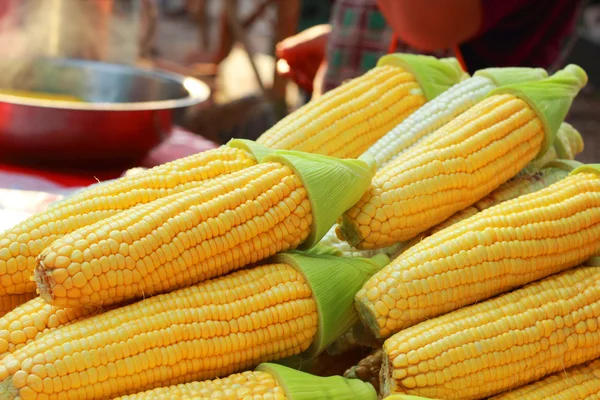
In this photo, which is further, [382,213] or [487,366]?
[382,213]

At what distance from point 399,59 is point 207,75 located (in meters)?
6.75

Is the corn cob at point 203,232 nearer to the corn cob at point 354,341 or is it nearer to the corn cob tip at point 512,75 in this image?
the corn cob at point 354,341

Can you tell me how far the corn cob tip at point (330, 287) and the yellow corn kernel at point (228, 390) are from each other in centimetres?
13

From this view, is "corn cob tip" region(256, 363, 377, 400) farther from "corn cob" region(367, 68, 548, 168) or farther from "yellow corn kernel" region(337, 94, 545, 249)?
"corn cob" region(367, 68, 548, 168)

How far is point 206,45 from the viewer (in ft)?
32.6

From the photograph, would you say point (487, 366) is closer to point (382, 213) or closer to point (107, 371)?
point (382, 213)

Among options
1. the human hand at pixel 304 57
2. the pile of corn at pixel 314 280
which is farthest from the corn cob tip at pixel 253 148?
the human hand at pixel 304 57

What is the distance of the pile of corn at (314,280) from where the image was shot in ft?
3.11

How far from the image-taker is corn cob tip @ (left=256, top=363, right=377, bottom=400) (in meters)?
0.94

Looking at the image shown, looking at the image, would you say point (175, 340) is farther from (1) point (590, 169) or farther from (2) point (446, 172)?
(1) point (590, 169)

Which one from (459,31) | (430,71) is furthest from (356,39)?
(430,71)

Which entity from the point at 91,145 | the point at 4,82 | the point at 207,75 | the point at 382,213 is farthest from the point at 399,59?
the point at 207,75

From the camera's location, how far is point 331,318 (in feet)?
3.47

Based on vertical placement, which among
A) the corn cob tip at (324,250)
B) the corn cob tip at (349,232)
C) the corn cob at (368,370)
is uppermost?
the corn cob tip at (349,232)
